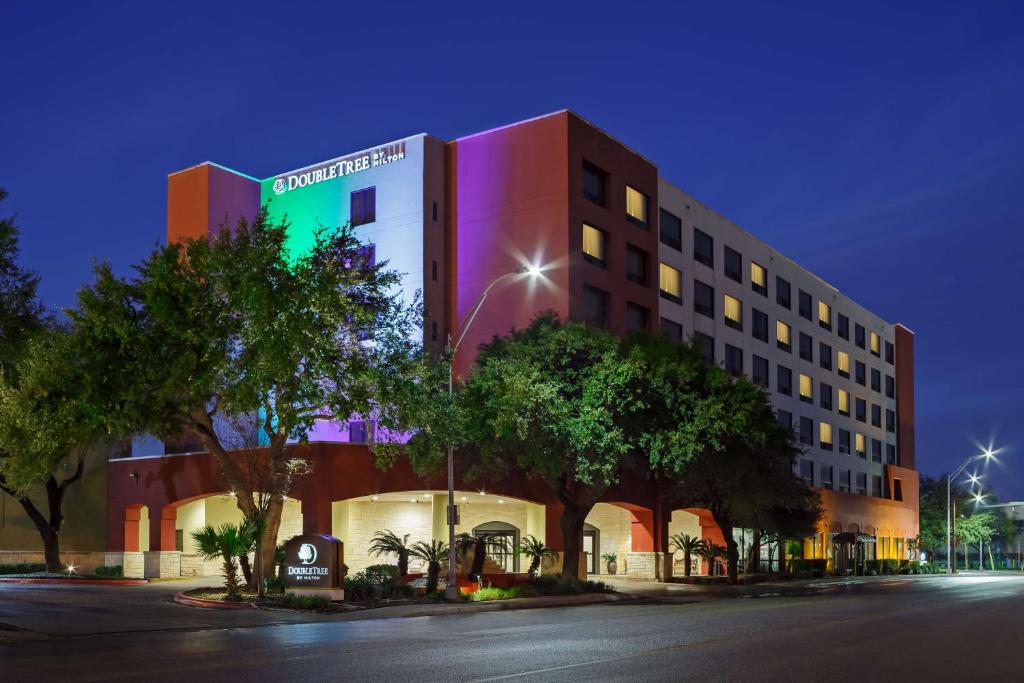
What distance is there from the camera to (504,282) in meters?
51.5

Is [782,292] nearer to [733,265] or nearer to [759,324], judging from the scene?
[759,324]

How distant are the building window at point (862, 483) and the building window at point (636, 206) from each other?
39054 mm

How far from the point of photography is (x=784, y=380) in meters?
75.3

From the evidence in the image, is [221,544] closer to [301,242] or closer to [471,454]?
[471,454]

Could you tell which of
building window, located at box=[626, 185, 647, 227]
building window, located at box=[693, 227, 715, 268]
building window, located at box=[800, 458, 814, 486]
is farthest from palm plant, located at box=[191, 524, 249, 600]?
building window, located at box=[800, 458, 814, 486]

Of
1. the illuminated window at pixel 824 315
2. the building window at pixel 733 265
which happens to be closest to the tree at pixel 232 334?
the building window at pixel 733 265

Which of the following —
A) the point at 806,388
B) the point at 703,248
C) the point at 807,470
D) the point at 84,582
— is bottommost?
the point at 84,582

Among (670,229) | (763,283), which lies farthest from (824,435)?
(670,229)

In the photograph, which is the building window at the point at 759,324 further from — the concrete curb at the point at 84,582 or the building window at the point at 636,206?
the concrete curb at the point at 84,582

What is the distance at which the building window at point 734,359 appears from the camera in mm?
67250

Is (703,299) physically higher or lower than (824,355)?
higher

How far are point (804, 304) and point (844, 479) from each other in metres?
14.2

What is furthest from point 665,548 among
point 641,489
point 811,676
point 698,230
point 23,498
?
point 811,676

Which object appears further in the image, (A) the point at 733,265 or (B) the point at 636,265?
(A) the point at 733,265
